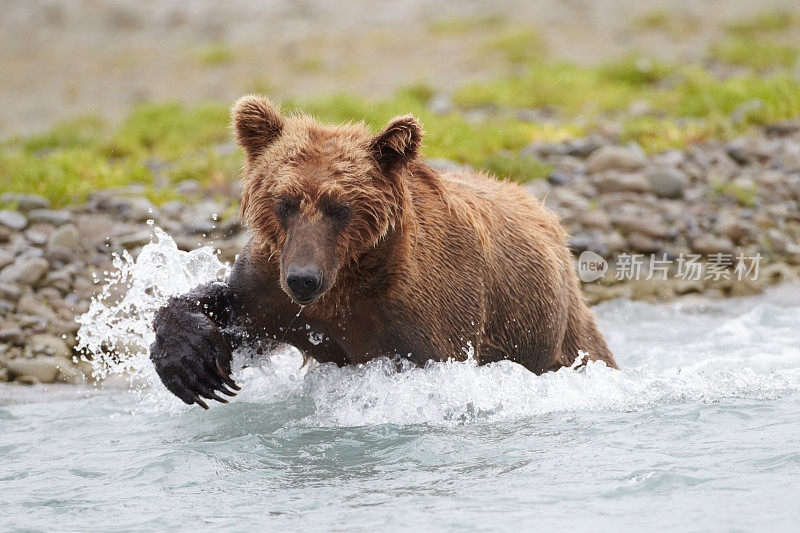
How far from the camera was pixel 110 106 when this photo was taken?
1501cm

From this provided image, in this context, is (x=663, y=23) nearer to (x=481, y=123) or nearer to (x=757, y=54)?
(x=757, y=54)

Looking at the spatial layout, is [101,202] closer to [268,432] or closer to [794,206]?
[268,432]

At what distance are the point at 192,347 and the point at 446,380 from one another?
134cm

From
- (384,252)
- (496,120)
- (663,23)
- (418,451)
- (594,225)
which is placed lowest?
(418,451)

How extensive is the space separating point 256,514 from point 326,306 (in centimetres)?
122

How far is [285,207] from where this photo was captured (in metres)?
4.78

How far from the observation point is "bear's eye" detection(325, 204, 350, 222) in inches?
187

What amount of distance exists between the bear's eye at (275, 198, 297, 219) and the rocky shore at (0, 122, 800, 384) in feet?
10.4

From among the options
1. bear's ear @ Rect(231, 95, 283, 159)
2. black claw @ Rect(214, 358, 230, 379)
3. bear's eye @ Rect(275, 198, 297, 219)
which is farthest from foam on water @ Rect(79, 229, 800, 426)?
bear's ear @ Rect(231, 95, 283, 159)

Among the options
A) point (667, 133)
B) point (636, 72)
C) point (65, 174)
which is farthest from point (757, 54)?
point (65, 174)

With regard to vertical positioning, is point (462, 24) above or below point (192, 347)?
above

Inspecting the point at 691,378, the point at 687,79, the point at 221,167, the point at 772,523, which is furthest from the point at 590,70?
the point at 772,523

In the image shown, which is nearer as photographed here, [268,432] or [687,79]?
[268,432]

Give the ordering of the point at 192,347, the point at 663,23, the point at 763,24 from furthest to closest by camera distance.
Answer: the point at 663,23 → the point at 763,24 → the point at 192,347
